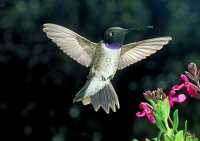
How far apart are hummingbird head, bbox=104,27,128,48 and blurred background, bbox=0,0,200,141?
5.76m

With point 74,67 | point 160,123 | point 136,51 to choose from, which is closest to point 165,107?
point 160,123

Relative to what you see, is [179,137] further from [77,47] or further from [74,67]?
[74,67]

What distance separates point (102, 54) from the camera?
276cm

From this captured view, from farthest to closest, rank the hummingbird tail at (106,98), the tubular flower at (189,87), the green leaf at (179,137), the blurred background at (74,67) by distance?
the blurred background at (74,67), the hummingbird tail at (106,98), the tubular flower at (189,87), the green leaf at (179,137)

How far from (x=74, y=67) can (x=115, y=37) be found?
21.0 ft

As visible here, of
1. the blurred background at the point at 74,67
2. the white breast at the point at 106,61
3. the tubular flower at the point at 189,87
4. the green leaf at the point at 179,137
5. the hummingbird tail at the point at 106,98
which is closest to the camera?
the green leaf at the point at 179,137

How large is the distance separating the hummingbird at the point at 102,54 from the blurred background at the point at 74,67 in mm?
5546

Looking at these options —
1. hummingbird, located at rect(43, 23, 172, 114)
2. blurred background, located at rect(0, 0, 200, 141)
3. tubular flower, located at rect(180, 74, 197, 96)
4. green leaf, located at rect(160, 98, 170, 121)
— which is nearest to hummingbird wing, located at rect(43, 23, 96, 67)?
hummingbird, located at rect(43, 23, 172, 114)

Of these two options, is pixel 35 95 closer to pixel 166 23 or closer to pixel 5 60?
pixel 5 60

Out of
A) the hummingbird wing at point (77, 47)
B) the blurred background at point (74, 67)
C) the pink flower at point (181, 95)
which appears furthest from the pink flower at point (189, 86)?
the blurred background at point (74, 67)

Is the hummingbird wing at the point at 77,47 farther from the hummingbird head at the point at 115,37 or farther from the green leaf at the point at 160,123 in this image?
the green leaf at the point at 160,123

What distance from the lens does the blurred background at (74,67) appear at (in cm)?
877

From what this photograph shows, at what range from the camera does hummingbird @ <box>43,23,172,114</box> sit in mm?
2645

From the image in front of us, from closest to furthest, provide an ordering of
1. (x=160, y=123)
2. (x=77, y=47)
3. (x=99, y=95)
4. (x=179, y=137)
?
(x=179, y=137) < (x=160, y=123) < (x=99, y=95) < (x=77, y=47)
